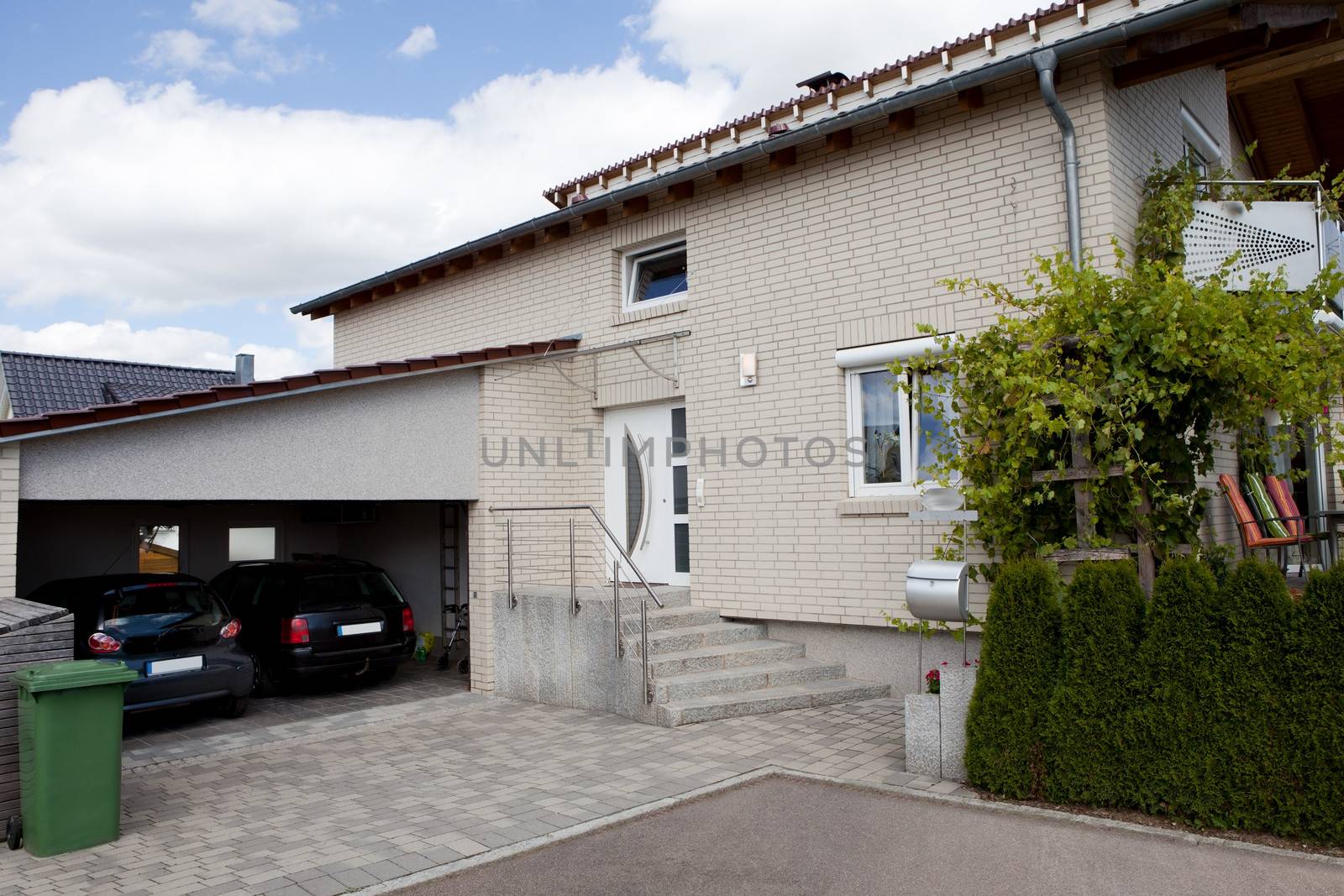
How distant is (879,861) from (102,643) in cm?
674

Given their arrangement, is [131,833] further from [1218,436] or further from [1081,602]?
[1218,436]

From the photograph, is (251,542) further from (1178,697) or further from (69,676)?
(1178,697)

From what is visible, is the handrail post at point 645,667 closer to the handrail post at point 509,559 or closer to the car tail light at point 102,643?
the handrail post at point 509,559

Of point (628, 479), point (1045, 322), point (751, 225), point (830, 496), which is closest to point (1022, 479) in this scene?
point (1045, 322)

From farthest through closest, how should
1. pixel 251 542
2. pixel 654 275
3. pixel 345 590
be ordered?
pixel 251 542 < pixel 654 275 < pixel 345 590

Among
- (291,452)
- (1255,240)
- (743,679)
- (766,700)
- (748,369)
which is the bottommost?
(766,700)

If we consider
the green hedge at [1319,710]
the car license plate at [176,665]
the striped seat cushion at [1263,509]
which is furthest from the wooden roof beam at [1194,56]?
the car license plate at [176,665]

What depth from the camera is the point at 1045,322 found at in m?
6.11

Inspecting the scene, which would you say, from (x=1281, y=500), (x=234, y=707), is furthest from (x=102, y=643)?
(x=1281, y=500)

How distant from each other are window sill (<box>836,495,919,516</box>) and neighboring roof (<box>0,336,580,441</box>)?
3743 millimetres

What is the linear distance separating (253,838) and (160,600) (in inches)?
155

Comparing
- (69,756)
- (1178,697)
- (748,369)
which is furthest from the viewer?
(748,369)

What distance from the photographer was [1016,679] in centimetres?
576

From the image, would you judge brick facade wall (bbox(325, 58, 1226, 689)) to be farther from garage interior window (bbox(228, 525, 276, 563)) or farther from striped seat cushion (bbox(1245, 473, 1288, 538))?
garage interior window (bbox(228, 525, 276, 563))
